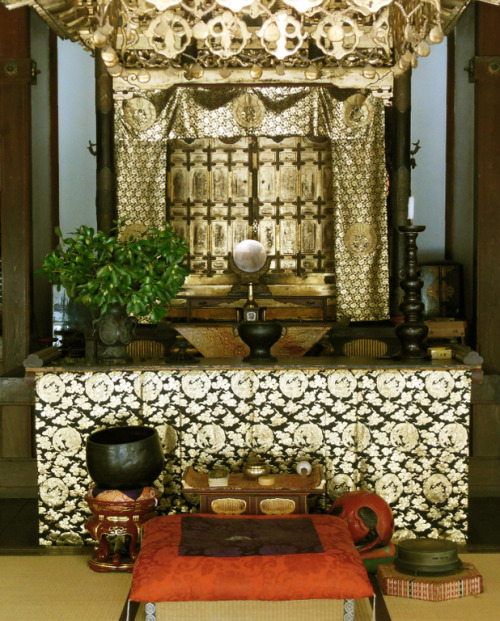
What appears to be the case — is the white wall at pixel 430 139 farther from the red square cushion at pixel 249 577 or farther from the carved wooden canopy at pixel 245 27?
the red square cushion at pixel 249 577

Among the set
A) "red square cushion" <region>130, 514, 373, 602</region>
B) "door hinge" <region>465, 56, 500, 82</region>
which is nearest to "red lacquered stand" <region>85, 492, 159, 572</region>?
"red square cushion" <region>130, 514, 373, 602</region>

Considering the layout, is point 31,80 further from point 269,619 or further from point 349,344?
point 269,619

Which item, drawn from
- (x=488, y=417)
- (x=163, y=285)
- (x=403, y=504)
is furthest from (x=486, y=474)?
(x=163, y=285)

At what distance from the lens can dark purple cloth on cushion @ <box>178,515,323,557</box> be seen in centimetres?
274

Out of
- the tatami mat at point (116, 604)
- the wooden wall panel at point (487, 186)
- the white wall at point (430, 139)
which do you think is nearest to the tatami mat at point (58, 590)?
the tatami mat at point (116, 604)

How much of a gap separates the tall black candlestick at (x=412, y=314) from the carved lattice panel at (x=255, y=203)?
3556 mm

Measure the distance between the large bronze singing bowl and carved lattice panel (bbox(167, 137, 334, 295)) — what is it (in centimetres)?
414

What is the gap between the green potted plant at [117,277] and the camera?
3631 mm

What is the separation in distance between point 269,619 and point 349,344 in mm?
3798

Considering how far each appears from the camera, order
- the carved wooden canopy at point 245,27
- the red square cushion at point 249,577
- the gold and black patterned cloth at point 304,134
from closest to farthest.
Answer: the red square cushion at point 249,577 < the carved wooden canopy at point 245,27 < the gold and black patterned cloth at point 304,134

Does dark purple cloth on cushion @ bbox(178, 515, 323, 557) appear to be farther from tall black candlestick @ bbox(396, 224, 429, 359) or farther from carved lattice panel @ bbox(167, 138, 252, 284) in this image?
carved lattice panel @ bbox(167, 138, 252, 284)

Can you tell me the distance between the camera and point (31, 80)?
523cm

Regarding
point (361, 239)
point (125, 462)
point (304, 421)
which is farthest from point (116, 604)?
point (361, 239)

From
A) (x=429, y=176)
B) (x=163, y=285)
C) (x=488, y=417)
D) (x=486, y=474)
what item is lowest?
(x=486, y=474)
